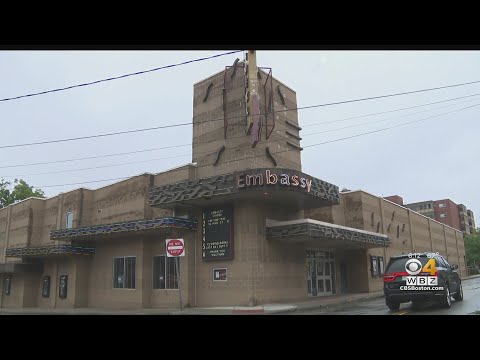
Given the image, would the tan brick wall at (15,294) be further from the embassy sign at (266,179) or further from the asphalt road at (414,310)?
the asphalt road at (414,310)

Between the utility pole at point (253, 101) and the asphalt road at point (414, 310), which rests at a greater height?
the utility pole at point (253, 101)

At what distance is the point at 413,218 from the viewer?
4572cm

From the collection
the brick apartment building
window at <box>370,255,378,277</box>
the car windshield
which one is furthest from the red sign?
the brick apartment building

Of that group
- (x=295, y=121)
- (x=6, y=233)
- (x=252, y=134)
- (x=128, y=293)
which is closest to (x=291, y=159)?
(x=295, y=121)

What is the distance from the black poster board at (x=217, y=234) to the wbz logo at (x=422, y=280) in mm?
9370

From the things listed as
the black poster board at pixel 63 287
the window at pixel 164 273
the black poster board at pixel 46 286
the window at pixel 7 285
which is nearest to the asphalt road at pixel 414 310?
the window at pixel 164 273

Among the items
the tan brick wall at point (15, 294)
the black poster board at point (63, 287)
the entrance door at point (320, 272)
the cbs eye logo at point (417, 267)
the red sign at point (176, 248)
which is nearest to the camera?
the cbs eye logo at point (417, 267)

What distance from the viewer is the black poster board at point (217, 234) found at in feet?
73.2

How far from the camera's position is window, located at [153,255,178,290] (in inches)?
937

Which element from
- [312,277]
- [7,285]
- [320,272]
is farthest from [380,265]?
[7,285]

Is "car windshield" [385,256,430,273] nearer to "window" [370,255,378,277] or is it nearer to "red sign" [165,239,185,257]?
"red sign" [165,239,185,257]

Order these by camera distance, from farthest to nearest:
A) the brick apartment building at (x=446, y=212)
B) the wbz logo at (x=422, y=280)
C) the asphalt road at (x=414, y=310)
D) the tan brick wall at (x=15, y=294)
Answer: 1. the brick apartment building at (x=446, y=212)
2. the tan brick wall at (x=15, y=294)
3. the wbz logo at (x=422, y=280)
4. the asphalt road at (x=414, y=310)

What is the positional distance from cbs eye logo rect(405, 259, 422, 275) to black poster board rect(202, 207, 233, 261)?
926cm
